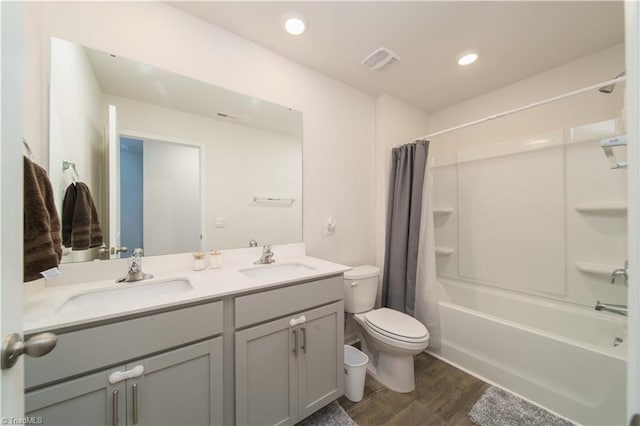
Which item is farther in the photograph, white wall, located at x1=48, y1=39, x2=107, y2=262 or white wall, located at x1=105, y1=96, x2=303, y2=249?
white wall, located at x1=105, y1=96, x2=303, y2=249

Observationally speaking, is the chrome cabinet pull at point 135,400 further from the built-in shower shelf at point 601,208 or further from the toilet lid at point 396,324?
the built-in shower shelf at point 601,208

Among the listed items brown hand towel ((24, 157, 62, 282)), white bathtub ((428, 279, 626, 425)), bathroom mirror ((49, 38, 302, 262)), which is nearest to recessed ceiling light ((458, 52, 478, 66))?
bathroom mirror ((49, 38, 302, 262))

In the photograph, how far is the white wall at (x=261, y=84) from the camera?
1.06 m

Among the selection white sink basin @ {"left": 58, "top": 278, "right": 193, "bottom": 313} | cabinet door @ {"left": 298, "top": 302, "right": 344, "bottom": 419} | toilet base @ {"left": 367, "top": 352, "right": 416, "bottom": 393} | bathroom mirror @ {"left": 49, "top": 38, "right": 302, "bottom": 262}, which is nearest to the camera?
white sink basin @ {"left": 58, "top": 278, "right": 193, "bottom": 313}

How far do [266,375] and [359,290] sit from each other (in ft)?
3.04

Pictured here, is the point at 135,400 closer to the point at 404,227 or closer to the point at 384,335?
the point at 384,335

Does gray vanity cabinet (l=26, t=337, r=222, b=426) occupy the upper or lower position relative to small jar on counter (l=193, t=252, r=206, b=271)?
lower

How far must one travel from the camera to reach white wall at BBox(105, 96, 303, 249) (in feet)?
4.47

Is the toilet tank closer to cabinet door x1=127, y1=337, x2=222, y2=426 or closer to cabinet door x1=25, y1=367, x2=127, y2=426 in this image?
cabinet door x1=127, y1=337, x2=222, y2=426

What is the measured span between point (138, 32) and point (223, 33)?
0.49 meters

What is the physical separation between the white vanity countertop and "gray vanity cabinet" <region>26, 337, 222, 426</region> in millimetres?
203

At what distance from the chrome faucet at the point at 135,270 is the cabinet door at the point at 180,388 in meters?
0.47

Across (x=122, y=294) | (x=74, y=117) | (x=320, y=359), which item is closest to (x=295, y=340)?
(x=320, y=359)

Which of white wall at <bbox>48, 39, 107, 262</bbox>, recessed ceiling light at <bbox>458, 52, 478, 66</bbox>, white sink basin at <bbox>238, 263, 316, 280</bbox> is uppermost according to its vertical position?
recessed ceiling light at <bbox>458, 52, 478, 66</bbox>
